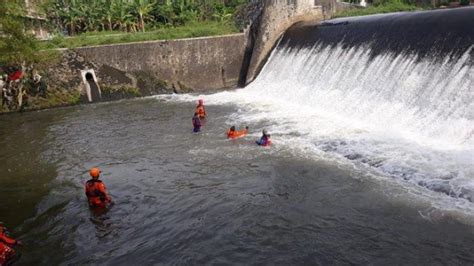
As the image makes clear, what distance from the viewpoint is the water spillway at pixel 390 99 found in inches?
432

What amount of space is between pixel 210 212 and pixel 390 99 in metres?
9.16

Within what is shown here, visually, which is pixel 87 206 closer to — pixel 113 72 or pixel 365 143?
pixel 365 143

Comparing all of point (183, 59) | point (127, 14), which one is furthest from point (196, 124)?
point (127, 14)

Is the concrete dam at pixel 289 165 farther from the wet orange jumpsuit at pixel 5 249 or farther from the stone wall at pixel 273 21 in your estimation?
the stone wall at pixel 273 21

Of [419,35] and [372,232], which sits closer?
[372,232]

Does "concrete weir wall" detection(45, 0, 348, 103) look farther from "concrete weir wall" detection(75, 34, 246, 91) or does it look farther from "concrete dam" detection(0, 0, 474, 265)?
"concrete dam" detection(0, 0, 474, 265)

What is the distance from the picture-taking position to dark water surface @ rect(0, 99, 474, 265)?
7.70 m

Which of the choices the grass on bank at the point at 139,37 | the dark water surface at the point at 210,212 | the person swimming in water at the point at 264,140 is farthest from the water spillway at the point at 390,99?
the grass on bank at the point at 139,37

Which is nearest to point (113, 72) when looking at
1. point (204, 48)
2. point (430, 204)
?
point (204, 48)

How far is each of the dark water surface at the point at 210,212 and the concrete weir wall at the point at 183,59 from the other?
11.7m

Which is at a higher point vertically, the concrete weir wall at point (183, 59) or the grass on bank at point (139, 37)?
the grass on bank at point (139, 37)

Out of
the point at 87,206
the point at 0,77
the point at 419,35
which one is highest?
the point at 419,35

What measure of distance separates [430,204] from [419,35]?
32.3 feet

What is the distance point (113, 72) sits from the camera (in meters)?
26.4
